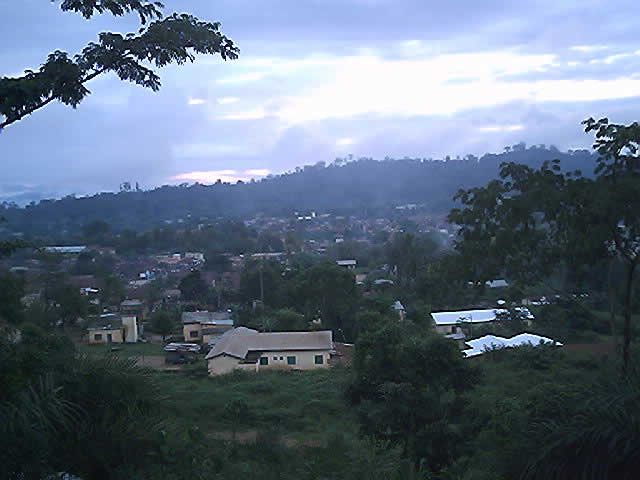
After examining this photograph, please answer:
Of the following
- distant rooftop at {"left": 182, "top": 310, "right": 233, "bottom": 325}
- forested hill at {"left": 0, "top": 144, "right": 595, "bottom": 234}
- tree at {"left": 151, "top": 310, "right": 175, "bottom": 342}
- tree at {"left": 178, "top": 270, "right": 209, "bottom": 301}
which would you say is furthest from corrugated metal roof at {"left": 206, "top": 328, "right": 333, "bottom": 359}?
forested hill at {"left": 0, "top": 144, "right": 595, "bottom": 234}

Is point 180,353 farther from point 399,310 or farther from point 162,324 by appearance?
point 399,310

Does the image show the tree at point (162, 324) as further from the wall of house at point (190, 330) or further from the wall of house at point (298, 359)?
the wall of house at point (298, 359)

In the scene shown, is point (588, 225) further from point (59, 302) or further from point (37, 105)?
point (59, 302)

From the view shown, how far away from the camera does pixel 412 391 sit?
6.82 meters

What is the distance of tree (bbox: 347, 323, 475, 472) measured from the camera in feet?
21.3

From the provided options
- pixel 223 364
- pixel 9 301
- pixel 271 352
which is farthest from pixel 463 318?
pixel 9 301

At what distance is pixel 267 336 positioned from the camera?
15773 mm

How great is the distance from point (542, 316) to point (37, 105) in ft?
52.1

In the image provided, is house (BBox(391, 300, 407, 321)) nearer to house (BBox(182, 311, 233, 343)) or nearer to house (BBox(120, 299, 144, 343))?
house (BBox(182, 311, 233, 343))

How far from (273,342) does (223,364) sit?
1.52m

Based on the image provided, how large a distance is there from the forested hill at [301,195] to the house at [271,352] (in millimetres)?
47887

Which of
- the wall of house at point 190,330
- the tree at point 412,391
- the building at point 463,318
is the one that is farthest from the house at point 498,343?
the wall of house at point 190,330

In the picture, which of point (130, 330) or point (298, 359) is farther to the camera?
point (130, 330)

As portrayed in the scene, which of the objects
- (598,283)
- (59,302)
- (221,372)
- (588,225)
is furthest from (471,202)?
(59,302)
